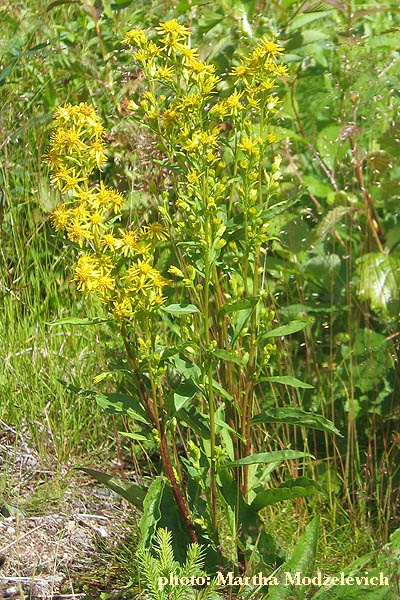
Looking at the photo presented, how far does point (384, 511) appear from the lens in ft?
7.59

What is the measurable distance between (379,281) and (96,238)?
1.14 metres

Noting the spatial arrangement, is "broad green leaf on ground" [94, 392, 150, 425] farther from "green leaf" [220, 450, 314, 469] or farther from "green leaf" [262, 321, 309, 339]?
"green leaf" [262, 321, 309, 339]

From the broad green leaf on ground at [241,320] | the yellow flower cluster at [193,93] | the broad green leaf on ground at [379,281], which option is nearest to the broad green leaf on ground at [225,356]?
the broad green leaf on ground at [241,320]

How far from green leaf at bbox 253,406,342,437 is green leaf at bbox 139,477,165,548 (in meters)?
0.27

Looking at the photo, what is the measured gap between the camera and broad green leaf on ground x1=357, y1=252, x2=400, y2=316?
2521 millimetres

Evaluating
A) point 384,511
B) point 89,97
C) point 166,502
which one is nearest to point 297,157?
point 89,97

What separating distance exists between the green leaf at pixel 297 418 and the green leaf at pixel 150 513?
27 cm

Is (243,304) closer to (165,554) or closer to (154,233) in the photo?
(154,233)

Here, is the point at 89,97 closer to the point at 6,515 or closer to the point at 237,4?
the point at 237,4

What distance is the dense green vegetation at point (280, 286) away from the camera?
2.29 meters

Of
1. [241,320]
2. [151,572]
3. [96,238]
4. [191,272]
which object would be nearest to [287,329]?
[241,320]

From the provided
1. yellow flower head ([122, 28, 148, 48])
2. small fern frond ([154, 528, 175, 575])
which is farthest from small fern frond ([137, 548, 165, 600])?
yellow flower head ([122, 28, 148, 48])

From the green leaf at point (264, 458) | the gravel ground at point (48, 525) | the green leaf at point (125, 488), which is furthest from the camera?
the gravel ground at point (48, 525)

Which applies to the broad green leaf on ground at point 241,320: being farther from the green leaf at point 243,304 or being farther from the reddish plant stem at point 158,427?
the reddish plant stem at point 158,427
